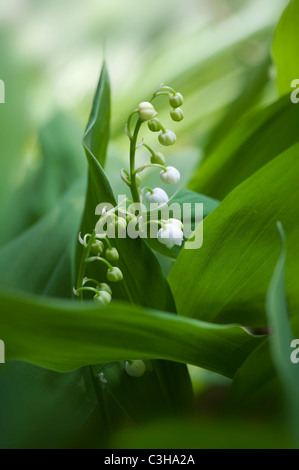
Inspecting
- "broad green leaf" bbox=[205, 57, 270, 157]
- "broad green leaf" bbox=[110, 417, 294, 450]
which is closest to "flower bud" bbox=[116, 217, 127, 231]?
"broad green leaf" bbox=[110, 417, 294, 450]

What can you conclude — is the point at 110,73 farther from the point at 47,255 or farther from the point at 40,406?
the point at 40,406

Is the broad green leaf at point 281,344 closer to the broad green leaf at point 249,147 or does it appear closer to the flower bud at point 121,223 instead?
the flower bud at point 121,223

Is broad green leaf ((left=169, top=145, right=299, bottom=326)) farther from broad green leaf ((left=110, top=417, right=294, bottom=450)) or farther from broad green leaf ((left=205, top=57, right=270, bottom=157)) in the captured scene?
broad green leaf ((left=205, top=57, right=270, bottom=157))

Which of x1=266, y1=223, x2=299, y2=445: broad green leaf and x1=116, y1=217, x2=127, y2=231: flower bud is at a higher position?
x1=116, y1=217, x2=127, y2=231: flower bud

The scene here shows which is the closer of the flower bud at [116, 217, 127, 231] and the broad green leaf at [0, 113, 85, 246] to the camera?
the flower bud at [116, 217, 127, 231]

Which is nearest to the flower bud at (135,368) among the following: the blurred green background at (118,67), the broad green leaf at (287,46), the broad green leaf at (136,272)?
the broad green leaf at (136,272)

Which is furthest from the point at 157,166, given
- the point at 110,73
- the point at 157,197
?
the point at 110,73
